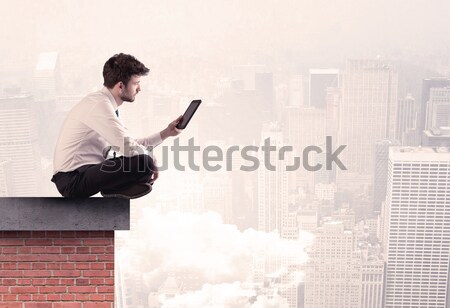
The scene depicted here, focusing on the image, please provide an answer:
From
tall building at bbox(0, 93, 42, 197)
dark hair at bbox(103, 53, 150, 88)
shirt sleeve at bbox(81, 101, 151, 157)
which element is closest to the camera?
shirt sleeve at bbox(81, 101, 151, 157)

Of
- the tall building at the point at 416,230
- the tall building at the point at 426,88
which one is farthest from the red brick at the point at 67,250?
the tall building at the point at 416,230

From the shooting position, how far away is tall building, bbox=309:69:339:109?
3438cm

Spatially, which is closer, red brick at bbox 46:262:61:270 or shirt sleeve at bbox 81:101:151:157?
shirt sleeve at bbox 81:101:151:157

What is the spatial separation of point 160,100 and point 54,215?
29.4m

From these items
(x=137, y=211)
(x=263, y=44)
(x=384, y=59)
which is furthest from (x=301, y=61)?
(x=137, y=211)

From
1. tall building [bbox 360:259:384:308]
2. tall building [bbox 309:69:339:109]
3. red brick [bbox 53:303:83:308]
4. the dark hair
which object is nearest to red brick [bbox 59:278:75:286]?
red brick [bbox 53:303:83:308]

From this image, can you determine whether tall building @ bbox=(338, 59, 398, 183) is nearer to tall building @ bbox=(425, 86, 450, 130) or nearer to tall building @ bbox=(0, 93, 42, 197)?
tall building @ bbox=(425, 86, 450, 130)

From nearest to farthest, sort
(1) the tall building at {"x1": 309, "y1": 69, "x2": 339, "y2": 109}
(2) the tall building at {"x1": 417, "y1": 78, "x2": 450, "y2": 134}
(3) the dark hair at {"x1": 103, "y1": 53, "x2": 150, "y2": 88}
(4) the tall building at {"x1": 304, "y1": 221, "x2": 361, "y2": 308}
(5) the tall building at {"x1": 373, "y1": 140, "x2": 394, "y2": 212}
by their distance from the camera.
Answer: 1. (3) the dark hair at {"x1": 103, "y1": 53, "x2": 150, "y2": 88}
2. (1) the tall building at {"x1": 309, "y1": 69, "x2": 339, "y2": 109}
3. (2) the tall building at {"x1": 417, "y1": 78, "x2": 450, "y2": 134}
4. (5) the tall building at {"x1": 373, "y1": 140, "x2": 394, "y2": 212}
5. (4) the tall building at {"x1": 304, "y1": 221, "x2": 361, "y2": 308}

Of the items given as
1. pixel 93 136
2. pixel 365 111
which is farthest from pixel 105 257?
pixel 365 111

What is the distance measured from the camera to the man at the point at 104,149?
2771 mm

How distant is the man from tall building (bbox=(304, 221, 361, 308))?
120 feet

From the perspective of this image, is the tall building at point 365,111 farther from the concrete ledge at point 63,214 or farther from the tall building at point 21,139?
the concrete ledge at point 63,214

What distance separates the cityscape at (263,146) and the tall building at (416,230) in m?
0.12

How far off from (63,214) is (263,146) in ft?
111
